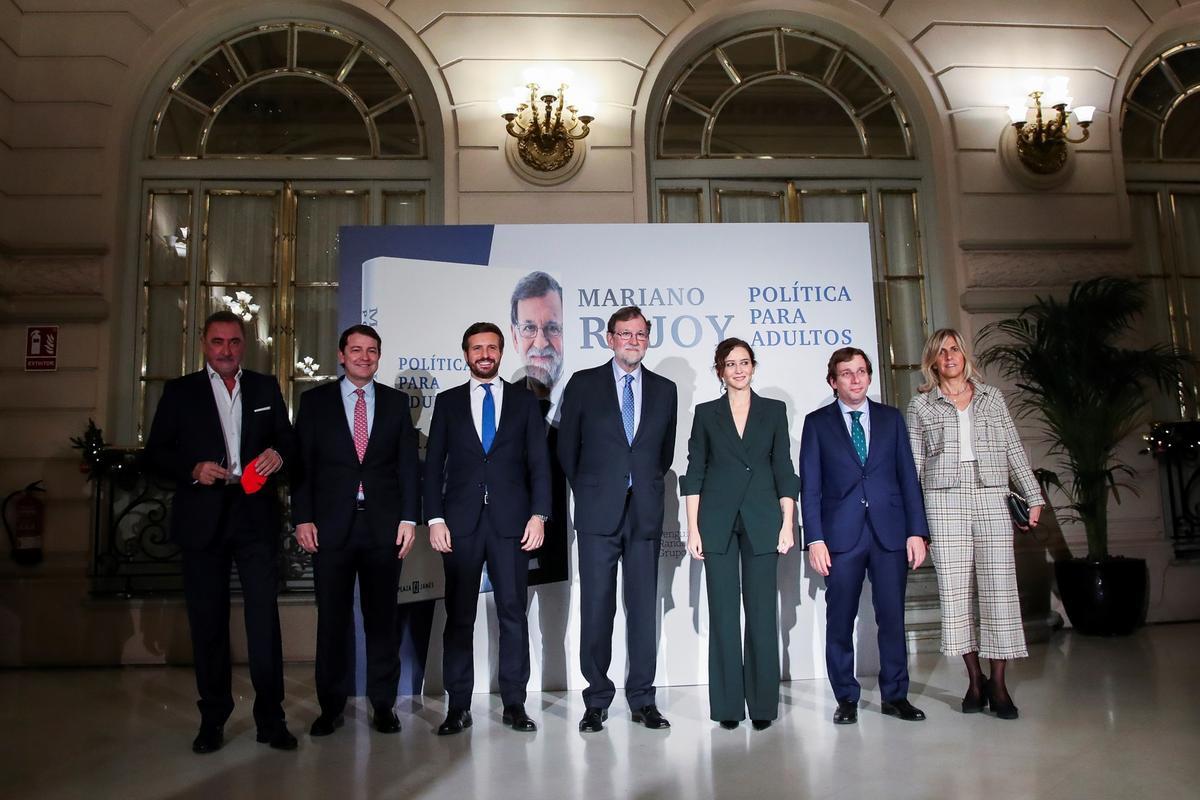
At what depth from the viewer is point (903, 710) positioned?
141 inches

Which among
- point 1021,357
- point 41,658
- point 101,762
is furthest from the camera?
point 1021,357

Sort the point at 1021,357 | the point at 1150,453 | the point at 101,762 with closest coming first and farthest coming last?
the point at 101,762 → the point at 1021,357 → the point at 1150,453

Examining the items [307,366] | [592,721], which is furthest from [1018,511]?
[307,366]

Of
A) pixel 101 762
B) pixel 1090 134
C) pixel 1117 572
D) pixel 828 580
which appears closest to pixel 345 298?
pixel 101 762

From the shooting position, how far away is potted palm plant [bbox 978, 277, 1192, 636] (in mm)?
5391

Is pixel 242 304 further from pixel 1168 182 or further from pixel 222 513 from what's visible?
pixel 1168 182

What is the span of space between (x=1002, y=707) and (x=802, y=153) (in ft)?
13.8

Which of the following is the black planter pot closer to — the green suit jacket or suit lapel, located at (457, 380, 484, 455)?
the green suit jacket

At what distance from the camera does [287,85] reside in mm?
6219

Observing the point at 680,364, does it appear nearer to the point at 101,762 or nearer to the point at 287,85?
the point at 101,762

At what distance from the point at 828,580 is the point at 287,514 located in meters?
3.53

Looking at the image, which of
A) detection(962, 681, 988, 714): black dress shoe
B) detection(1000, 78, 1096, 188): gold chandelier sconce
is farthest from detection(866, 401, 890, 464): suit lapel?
detection(1000, 78, 1096, 188): gold chandelier sconce

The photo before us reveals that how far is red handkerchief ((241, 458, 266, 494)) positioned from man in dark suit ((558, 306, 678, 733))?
124 cm

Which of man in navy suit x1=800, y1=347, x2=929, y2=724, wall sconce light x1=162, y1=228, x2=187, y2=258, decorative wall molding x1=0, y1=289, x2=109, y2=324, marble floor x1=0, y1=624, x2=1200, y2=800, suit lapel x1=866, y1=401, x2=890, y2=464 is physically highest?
wall sconce light x1=162, y1=228, x2=187, y2=258
